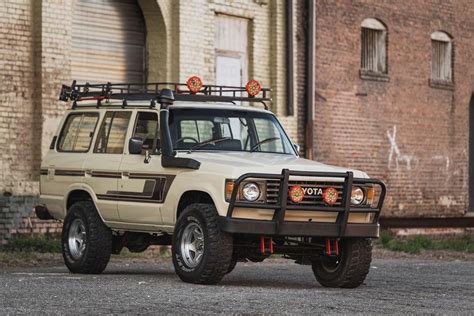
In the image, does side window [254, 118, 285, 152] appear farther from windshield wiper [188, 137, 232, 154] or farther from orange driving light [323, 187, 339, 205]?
orange driving light [323, 187, 339, 205]

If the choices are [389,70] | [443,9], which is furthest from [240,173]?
[443,9]

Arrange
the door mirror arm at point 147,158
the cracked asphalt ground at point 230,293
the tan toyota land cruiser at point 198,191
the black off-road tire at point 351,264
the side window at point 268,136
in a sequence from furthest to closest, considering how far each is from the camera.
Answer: the side window at point 268,136 < the door mirror arm at point 147,158 < the black off-road tire at point 351,264 < the tan toyota land cruiser at point 198,191 < the cracked asphalt ground at point 230,293

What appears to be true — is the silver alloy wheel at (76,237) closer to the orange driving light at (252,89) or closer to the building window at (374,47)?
the orange driving light at (252,89)

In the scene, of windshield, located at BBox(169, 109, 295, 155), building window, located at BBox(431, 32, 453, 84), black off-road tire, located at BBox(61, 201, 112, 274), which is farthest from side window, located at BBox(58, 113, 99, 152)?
building window, located at BBox(431, 32, 453, 84)

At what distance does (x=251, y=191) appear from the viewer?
12.9m

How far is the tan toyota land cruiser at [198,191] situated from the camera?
511 inches

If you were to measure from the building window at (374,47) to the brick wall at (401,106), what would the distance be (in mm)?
136

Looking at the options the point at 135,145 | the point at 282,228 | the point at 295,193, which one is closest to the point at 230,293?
the point at 282,228

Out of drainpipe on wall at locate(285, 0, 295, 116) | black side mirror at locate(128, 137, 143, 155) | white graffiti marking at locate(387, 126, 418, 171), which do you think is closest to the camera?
black side mirror at locate(128, 137, 143, 155)

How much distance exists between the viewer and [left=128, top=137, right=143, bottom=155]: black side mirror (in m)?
14.1

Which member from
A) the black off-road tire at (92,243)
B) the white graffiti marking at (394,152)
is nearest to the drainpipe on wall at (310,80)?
the white graffiti marking at (394,152)

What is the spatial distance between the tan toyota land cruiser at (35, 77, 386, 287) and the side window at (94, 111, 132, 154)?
1 centimetres

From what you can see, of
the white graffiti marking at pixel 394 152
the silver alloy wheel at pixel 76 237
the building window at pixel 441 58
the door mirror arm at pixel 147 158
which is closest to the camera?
the door mirror arm at pixel 147 158

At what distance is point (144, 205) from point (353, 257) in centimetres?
239
